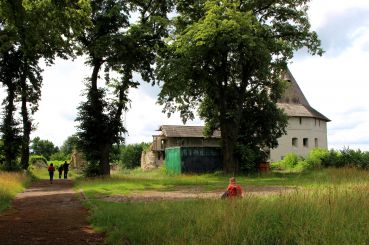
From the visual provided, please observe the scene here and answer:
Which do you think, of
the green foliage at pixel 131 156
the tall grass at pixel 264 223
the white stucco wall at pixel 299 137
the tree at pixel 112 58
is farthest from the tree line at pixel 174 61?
the green foliage at pixel 131 156

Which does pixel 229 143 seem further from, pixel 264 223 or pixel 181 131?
pixel 264 223

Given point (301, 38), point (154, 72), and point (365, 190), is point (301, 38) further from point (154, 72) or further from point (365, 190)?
point (365, 190)

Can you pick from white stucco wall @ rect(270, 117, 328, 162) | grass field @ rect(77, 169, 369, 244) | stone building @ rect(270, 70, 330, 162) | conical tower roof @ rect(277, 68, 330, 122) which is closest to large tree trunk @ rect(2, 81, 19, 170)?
grass field @ rect(77, 169, 369, 244)

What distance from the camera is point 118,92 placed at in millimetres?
37312

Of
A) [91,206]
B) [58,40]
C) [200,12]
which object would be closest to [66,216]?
[91,206]

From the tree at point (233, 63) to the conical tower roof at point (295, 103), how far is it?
88.9 ft

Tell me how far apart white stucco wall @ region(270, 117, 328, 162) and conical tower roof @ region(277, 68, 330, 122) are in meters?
0.83

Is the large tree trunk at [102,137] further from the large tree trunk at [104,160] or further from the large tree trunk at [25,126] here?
the large tree trunk at [25,126]

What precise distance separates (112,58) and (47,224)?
24.3m

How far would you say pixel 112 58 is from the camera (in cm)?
3569

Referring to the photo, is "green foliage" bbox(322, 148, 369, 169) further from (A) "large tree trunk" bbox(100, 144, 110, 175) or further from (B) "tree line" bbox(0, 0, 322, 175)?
(A) "large tree trunk" bbox(100, 144, 110, 175)

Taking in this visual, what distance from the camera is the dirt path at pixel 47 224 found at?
10.2 metres

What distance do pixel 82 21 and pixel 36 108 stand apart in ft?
101

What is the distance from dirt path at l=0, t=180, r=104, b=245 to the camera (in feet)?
33.6
